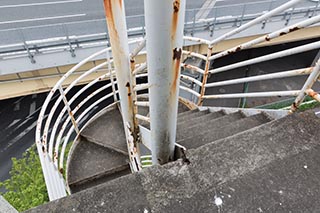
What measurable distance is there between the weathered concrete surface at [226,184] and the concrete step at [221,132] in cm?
60

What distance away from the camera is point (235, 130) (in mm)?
2154

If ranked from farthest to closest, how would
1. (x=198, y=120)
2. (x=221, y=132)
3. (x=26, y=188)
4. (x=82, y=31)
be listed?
(x=82, y=31)
(x=26, y=188)
(x=198, y=120)
(x=221, y=132)

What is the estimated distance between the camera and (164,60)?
1126mm

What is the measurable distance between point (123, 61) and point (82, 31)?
15.7ft

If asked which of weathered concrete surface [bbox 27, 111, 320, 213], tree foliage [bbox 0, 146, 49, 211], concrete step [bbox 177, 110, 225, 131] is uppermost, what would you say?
weathered concrete surface [bbox 27, 111, 320, 213]

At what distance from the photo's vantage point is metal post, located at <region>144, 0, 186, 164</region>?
0.98m

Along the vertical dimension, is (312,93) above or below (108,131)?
above

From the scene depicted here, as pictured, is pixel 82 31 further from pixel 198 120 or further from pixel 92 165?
pixel 198 120

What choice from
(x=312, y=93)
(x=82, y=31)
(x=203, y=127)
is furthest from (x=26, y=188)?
(x=312, y=93)

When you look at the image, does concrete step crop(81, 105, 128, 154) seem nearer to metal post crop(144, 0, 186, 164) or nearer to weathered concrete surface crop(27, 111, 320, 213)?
metal post crop(144, 0, 186, 164)

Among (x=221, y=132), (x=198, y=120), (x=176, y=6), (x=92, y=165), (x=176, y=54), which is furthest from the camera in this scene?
(x=198, y=120)

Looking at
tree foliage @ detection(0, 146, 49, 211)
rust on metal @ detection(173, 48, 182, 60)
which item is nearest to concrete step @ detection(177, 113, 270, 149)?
rust on metal @ detection(173, 48, 182, 60)

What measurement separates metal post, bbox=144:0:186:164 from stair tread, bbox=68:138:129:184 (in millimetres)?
1496

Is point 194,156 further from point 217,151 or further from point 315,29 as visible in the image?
point 315,29
